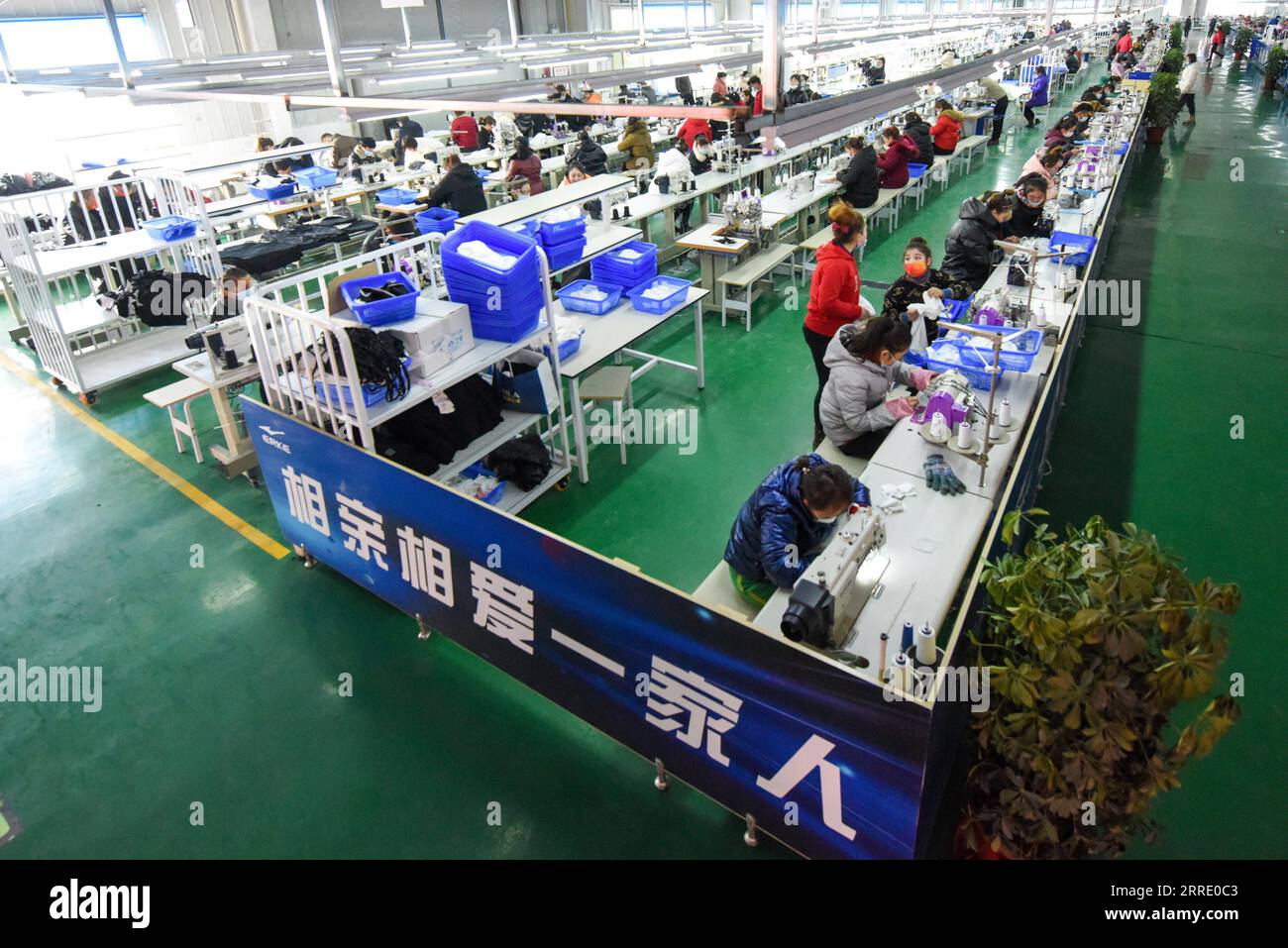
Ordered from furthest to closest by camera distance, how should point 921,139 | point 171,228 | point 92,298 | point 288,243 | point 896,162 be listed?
point 921,139
point 896,162
point 288,243
point 92,298
point 171,228

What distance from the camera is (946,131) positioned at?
38.7 feet

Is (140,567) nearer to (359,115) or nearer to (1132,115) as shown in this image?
(359,115)

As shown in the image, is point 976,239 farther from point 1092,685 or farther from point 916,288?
point 1092,685

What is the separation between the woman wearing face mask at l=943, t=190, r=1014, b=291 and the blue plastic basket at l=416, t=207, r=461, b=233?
180 inches

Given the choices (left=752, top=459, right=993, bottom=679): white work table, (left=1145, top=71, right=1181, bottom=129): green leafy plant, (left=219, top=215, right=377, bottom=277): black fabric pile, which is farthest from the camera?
(left=1145, top=71, right=1181, bottom=129): green leafy plant

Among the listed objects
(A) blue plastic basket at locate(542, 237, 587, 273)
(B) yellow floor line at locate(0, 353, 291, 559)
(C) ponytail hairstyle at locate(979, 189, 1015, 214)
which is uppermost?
(C) ponytail hairstyle at locate(979, 189, 1015, 214)

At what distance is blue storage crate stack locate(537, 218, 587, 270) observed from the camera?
5969 mm

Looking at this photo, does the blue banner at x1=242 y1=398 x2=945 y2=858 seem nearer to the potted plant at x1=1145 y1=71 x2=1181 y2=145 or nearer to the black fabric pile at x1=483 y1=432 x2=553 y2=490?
the black fabric pile at x1=483 y1=432 x2=553 y2=490

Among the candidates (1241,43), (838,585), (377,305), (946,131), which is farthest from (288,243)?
(1241,43)

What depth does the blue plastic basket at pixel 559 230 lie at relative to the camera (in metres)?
5.96

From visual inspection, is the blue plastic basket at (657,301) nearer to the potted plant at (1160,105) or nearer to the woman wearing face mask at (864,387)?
the woman wearing face mask at (864,387)

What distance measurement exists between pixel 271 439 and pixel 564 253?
283 centimetres

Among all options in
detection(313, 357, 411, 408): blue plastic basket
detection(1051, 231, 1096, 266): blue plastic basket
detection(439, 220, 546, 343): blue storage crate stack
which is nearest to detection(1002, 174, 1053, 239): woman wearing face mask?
detection(1051, 231, 1096, 266): blue plastic basket

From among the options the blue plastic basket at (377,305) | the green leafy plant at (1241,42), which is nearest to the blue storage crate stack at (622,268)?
the blue plastic basket at (377,305)
